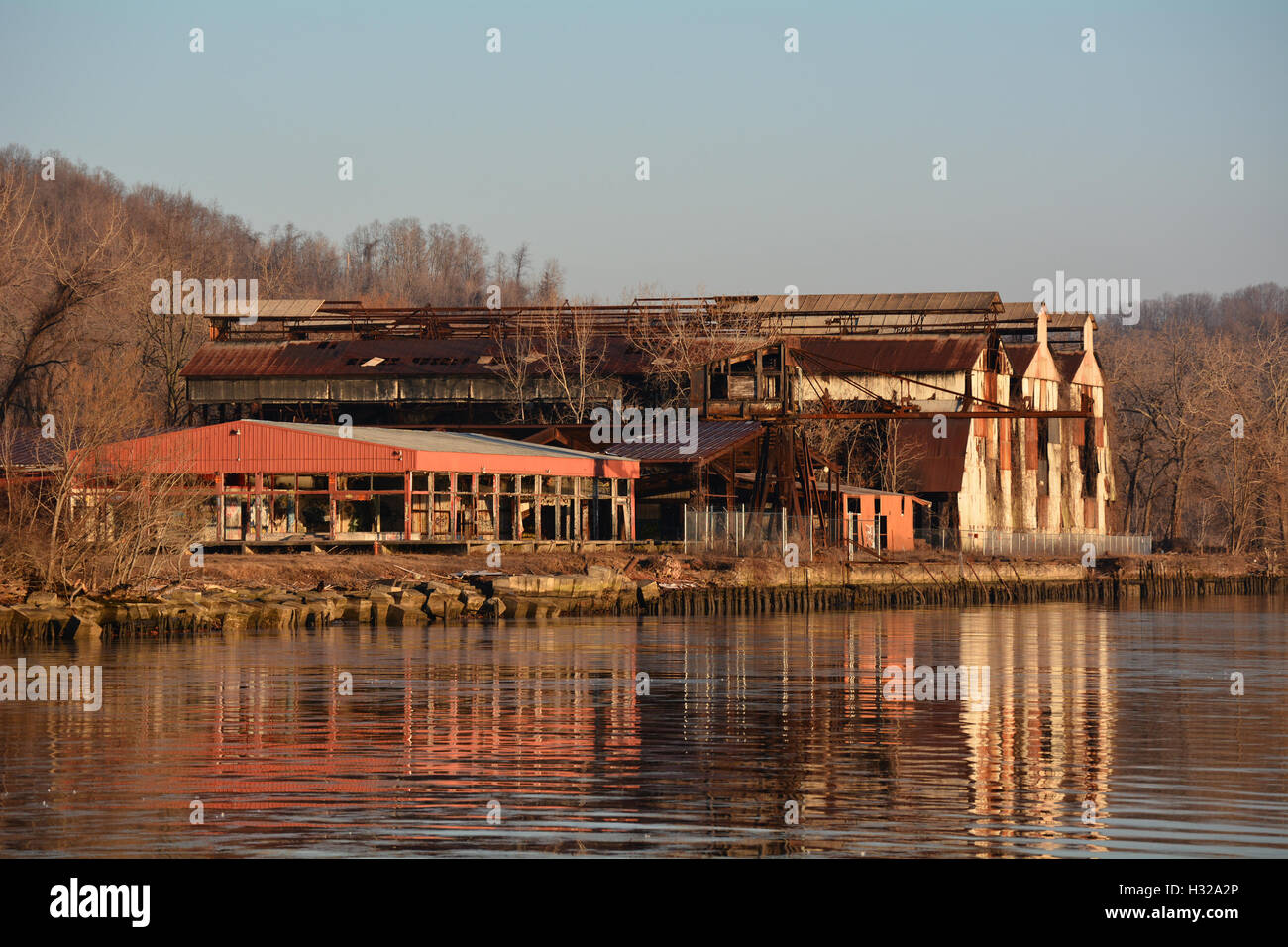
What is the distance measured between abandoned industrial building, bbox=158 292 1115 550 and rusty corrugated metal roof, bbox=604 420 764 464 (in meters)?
0.15

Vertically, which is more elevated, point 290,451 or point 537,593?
point 290,451

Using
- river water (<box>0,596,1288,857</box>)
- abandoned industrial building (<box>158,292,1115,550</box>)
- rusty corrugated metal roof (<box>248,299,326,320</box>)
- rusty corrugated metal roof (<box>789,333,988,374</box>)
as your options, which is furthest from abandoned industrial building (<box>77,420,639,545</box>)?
rusty corrugated metal roof (<box>248,299,326,320</box>)

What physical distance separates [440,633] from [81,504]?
10.0m

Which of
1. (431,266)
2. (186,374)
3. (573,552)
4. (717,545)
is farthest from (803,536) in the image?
(431,266)

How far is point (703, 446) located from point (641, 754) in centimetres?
4989

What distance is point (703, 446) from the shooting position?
2746 inches

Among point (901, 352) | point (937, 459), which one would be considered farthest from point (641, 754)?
point (901, 352)

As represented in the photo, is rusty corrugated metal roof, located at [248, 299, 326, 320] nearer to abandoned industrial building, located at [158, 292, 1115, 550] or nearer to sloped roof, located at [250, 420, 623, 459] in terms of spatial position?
abandoned industrial building, located at [158, 292, 1115, 550]

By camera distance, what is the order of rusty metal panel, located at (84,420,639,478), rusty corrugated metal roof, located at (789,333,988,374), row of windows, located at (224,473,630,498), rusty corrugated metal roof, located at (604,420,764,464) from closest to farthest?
rusty metal panel, located at (84,420,639,478) → row of windows, located at (224,473,630,498) → rusty corrugated metal roof, located at (604,420,764,464) → rusty corrugated metal roof, located at (789,333,988,374)

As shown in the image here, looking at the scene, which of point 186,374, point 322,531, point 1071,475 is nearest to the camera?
point 322,531

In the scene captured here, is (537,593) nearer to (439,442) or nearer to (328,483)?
(328,483)

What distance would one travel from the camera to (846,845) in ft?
46.5

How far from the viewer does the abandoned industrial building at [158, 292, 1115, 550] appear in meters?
69.6
